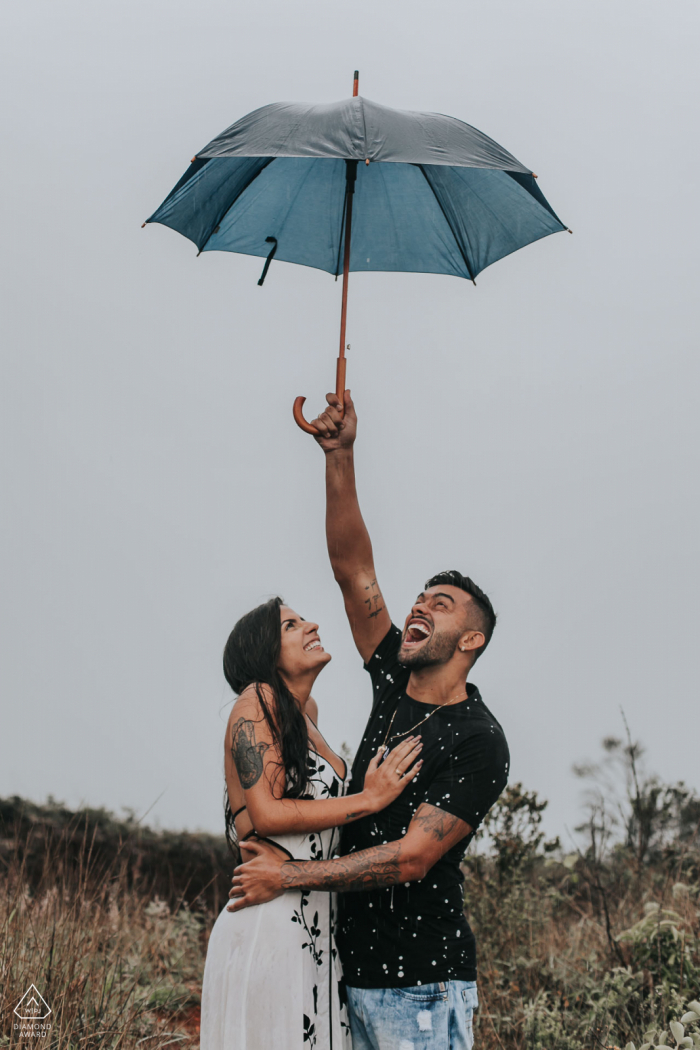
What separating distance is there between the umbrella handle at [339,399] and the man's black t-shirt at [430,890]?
1115 mm

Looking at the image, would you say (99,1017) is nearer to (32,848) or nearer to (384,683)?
(384,683)

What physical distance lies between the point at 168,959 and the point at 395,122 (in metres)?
4.70

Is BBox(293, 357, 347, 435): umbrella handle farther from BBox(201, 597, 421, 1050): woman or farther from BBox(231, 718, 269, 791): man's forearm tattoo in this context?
BBox(231, 718, 269, 791): man's forearm tattoo

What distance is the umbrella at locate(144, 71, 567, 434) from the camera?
3465mm

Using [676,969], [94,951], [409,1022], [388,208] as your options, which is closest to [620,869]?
[676,969]

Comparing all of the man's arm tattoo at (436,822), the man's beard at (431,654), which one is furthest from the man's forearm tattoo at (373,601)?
the man's arm tattoo at (436,822)

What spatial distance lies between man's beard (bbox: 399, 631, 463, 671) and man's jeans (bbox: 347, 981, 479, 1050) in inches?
37.5

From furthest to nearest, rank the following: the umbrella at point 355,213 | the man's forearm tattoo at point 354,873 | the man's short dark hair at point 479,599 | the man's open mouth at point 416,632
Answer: the umbrella at point 355,213
the man's short dark hair at point 479,599
the man's open mouth at point 416,632
the man's forearm tattoo at point 354,873

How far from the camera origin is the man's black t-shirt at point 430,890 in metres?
2.74

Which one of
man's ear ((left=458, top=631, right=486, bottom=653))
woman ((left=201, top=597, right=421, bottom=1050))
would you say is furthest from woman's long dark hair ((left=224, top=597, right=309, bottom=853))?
man's ear ((left=458, top=631, right=486, bottom=653))

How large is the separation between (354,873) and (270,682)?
2.21 ft

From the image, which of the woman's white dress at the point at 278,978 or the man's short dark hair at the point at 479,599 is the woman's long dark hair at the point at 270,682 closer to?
the woman's white dress at the point at 278,978

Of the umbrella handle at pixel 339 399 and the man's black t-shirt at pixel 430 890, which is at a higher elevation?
the umbrella handle at pixel 339 399

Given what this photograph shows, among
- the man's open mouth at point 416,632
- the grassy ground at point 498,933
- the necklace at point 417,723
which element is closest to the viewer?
the necklace at point 417,723
